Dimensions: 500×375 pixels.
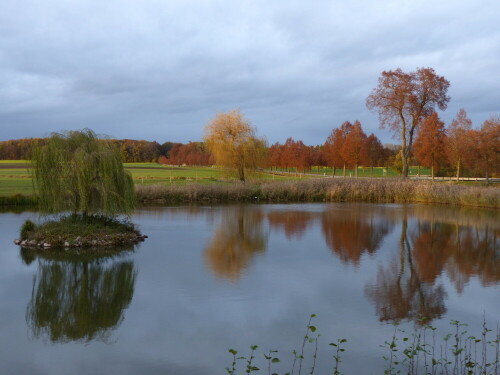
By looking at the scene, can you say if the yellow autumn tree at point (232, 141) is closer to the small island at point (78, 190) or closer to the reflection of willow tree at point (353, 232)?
the reflection of willow tree at point (353, 232)

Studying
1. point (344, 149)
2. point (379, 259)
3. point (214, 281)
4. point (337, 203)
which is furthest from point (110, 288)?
point (344, 149)

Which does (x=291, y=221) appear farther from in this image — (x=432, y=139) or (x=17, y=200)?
(x=432, y=139)

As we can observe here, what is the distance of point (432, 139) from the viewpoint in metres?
41.7

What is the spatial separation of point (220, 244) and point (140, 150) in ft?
297

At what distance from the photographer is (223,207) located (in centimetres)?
2952

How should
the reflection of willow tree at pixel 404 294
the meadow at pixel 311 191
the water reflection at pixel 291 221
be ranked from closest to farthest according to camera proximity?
the reflection of willow tree at pixel 404 294
the water reflection at pixel 291 221
the meadow at pixel 311 191

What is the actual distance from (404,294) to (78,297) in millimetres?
7018

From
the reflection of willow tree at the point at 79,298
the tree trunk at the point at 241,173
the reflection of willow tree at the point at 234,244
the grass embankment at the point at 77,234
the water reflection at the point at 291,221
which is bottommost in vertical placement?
the reflection of willow tree at the point at 79,298

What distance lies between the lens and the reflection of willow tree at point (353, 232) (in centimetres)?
1558

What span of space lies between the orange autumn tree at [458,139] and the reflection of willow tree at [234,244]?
912 inches

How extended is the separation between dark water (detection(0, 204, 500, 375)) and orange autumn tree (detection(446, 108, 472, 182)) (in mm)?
23039

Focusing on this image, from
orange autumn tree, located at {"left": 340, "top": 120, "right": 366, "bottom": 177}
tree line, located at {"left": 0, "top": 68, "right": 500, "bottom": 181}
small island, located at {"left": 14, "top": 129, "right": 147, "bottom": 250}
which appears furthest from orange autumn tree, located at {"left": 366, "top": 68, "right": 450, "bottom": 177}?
small island, located at {"left": 14, "top": 129, "right": 147, "bottom": 250}

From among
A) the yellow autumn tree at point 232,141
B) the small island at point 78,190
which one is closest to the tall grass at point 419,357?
the small island at point 78,190

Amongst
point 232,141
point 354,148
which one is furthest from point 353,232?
point 354,148
